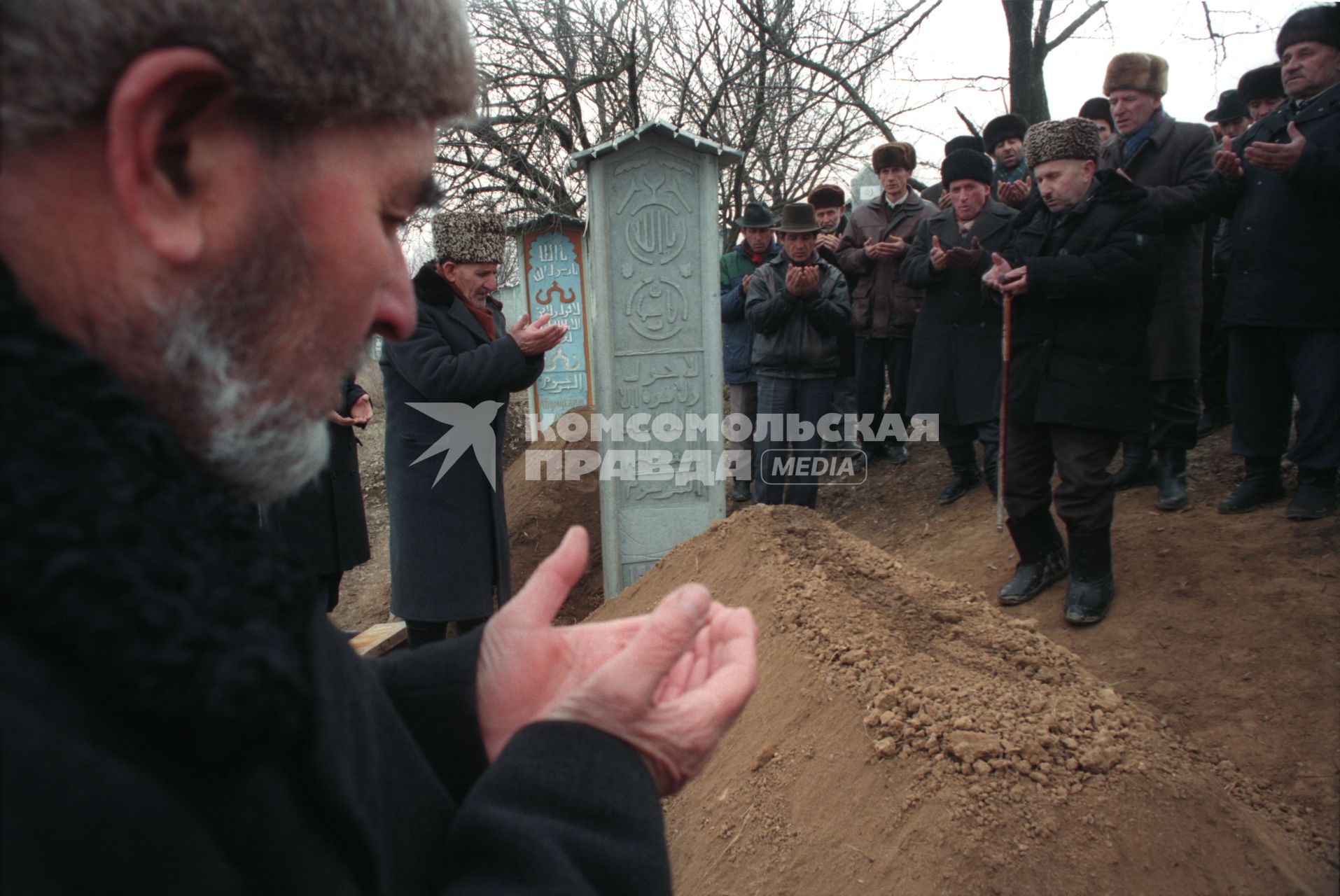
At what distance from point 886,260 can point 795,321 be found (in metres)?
0.85

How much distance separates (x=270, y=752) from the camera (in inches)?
27.8

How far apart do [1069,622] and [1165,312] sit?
6.24 ft

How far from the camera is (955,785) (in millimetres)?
2268

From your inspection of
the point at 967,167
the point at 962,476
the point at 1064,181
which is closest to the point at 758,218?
the point at 967,167

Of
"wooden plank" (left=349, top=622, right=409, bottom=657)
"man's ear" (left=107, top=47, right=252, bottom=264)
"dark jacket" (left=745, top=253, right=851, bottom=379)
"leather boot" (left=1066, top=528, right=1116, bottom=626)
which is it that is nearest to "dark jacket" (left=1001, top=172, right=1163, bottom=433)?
"leather boot" (left=1066, top=528, right=1116, bottom=626)

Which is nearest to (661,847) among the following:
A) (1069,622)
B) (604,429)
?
(1069,622)

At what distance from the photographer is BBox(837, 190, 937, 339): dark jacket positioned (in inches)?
241

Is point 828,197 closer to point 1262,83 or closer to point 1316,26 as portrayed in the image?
point 1262,83

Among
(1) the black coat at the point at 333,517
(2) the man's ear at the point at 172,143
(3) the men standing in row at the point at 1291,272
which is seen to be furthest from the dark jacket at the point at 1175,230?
(2) the man's ear at the point at 172,143

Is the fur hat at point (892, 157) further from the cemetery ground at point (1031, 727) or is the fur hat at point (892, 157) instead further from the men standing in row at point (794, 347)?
the cemetery ground at point (1031, 727)

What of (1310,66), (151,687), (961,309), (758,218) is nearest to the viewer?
(151,687)

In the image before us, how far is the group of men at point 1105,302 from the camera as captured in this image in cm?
361

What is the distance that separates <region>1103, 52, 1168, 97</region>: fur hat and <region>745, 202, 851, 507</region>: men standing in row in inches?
69.6

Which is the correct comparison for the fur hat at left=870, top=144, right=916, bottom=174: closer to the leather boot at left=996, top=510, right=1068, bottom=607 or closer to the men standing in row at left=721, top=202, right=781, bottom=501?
the men standing in row at left=721, top=202, right=781, bottom=501
